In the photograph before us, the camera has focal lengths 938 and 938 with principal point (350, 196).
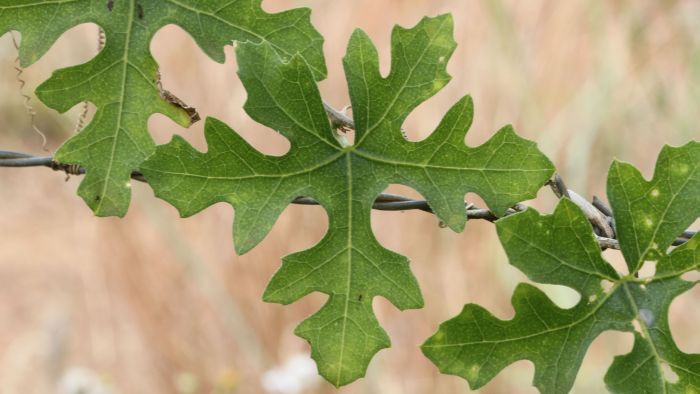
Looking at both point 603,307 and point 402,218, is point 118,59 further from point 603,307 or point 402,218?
point 402,218

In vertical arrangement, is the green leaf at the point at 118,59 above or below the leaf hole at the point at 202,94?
above

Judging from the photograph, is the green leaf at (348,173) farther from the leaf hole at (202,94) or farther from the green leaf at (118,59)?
the leaf hole at (202,94)

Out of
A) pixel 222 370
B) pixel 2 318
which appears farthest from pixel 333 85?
pixel 2 318

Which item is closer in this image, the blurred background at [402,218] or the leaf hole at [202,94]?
the blurred background at [402,218]

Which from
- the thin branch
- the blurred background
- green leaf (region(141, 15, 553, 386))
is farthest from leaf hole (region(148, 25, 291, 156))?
green leaf (region(141, 15, 553, 386))

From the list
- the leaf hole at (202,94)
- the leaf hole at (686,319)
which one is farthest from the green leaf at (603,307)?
the leaf hole at (686,319)

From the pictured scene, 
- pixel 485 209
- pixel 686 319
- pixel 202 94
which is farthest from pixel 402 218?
pixel 485 209
